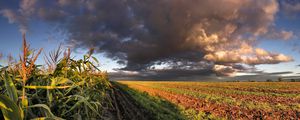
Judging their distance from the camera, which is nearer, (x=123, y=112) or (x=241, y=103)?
(x=123, y=112)

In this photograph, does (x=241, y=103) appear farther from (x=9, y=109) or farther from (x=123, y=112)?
(x=9, y=109)

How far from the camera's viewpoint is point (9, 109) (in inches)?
50.9

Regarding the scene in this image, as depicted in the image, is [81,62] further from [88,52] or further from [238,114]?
[238,114]

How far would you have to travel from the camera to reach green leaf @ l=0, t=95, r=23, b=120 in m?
1.27

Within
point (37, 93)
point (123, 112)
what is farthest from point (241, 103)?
point (37, 93)

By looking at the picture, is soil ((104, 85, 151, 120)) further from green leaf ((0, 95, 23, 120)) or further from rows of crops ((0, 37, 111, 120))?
green leaf ((0, 95, 23, 120))

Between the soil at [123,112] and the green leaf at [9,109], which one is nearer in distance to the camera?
the green leaf at [9,109]

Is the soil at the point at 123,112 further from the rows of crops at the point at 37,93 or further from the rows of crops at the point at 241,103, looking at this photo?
the rows of crops at the point at 241,103

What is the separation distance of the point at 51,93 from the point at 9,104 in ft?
2.77

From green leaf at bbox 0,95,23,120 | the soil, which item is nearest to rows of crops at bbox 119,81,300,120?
the soil

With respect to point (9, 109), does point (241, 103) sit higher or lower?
lower

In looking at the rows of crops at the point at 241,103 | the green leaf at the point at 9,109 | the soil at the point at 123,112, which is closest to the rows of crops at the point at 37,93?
the green leaf at the point at 9,109

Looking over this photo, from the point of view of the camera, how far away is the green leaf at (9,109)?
127 cm

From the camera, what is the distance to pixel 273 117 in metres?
10.7
